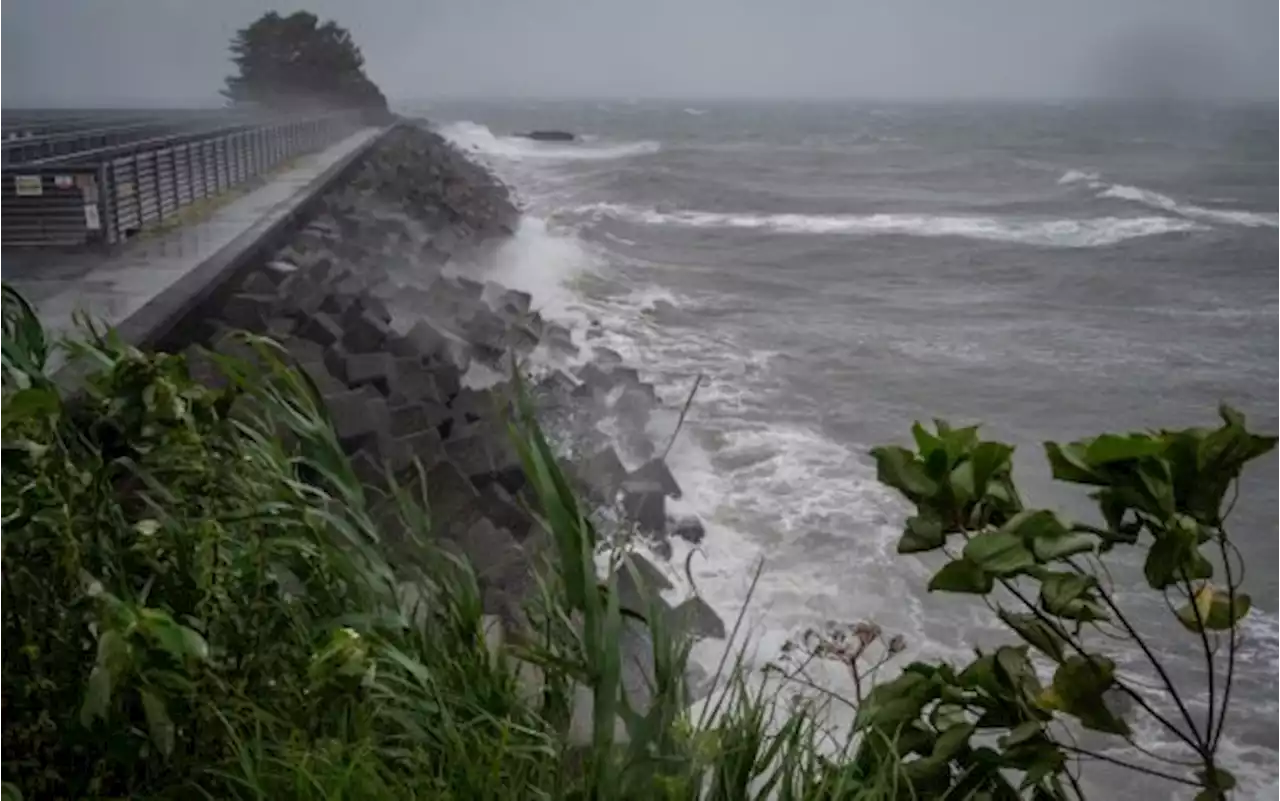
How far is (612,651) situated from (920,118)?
4328 centimetres

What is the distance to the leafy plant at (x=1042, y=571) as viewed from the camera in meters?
0.88

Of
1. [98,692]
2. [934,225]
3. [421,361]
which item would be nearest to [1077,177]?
[934,225]

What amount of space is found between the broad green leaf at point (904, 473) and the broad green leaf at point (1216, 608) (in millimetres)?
223

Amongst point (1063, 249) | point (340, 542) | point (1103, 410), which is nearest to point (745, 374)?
point (1103, 410)

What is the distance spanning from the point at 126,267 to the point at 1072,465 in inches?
172

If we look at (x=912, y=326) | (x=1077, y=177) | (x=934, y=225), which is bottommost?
(x=912, y=326)

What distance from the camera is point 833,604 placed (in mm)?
3246

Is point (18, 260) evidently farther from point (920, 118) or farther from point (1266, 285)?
point (920, 118)

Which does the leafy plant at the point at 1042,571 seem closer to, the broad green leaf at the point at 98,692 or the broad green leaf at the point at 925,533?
the broad green leaf at the point at 925,533

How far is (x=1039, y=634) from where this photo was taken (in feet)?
3.33

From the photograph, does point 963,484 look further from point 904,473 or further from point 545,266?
point 545,266

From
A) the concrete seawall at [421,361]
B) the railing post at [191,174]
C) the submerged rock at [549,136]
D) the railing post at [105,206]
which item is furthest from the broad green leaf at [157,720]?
the submerged rock at [549,136]

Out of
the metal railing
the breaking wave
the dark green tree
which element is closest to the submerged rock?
the dark green tree

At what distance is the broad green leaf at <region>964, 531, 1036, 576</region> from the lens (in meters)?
0.89
